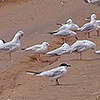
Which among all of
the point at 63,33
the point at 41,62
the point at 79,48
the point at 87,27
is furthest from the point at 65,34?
the point at 79,48

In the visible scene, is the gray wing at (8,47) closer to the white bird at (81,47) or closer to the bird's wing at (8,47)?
the bird's wing at (8,47)

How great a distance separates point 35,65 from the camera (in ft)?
46.2

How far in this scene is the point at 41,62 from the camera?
14578mm

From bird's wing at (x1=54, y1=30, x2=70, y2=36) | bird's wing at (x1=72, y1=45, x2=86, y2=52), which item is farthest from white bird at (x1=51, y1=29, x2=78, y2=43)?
bird's wing at (x1=72, y1=45, x2=86, y2=52)

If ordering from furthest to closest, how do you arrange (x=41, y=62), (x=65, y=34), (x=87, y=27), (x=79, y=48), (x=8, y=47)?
(x=87, y=27) → (x=65, y=34) → (x=8, y=47) → (x=41, y=62) → (x=79, y=48)

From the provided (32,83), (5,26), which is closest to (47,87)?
(32,83)

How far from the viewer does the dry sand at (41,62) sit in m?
10.4

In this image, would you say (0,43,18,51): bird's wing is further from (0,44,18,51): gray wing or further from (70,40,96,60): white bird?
(70,40,96,60): white bird

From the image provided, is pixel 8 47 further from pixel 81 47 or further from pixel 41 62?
pixel 81 47

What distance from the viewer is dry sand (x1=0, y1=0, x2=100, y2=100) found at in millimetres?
10367

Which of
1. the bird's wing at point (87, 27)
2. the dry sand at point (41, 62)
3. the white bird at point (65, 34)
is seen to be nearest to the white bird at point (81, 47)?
the dry sand at point (41, 62)

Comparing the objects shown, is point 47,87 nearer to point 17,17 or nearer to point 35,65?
point 35,65

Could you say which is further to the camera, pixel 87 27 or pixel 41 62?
pixel 87 27

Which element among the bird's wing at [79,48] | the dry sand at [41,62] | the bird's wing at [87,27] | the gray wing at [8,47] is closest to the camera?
the dry sand at [41,62]
